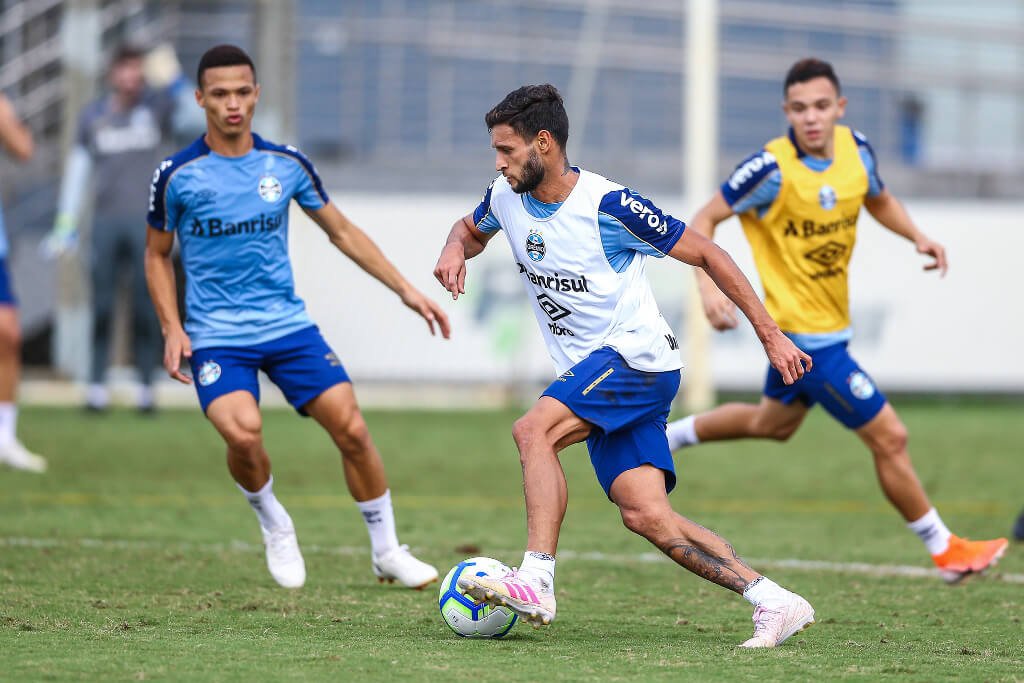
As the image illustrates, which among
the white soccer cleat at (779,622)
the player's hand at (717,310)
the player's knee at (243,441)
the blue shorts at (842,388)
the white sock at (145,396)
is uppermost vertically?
the player's hand at (717,310)

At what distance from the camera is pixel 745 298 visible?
4965 millimetres

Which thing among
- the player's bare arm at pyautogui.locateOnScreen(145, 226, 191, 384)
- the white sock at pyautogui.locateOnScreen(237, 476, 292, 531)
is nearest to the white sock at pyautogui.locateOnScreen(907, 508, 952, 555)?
the white sock at pyautogui.locateOnScreen(237, 476, 292, 531)

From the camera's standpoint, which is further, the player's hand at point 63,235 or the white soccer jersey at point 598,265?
the player's hand at point 63,235

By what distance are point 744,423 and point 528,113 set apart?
2843 millimetres

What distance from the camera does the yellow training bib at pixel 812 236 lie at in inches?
276

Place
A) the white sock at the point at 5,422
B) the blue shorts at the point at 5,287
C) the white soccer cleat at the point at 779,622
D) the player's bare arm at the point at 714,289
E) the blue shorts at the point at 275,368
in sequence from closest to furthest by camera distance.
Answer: the white soccer cleat at the point at 779,622
the blue shorts at the point at 275,368
the player's bare arm at the point at 714,289
the blue shorts at the point at 5,287
the white sock at the point at 5,422

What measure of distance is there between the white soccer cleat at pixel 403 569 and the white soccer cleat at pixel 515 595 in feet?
4.62

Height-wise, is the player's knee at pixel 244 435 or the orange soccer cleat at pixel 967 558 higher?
the player's knee at pixel 244 435

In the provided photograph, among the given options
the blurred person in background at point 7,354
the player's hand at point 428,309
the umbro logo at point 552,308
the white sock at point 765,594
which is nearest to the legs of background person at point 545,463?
the umbro logo at point 552,308

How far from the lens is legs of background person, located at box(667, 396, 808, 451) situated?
7301 millimetres

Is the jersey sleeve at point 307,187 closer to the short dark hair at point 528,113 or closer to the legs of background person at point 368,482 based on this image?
the legs of background person at point 368,482

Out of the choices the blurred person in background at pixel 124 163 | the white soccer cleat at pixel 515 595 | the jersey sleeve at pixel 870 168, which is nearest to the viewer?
the white soccer cleat at pixel 515 595

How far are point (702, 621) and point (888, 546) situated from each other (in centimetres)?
264

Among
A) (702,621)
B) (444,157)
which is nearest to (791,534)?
(702,621)
